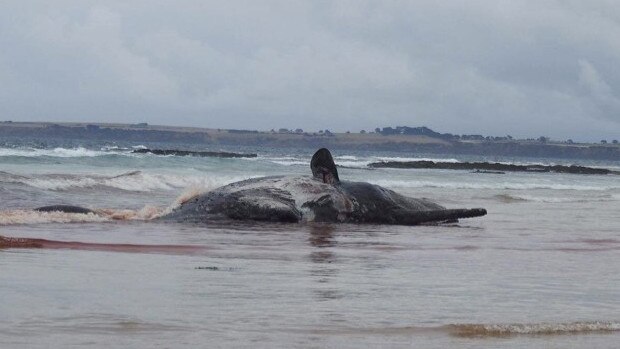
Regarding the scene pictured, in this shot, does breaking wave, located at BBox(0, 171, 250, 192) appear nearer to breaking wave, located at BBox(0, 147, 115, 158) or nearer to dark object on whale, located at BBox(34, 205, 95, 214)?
dark object on whale, located at BBox(34, 205, 95, 214)

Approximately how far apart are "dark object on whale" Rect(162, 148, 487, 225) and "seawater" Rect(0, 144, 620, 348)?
1.69 ft

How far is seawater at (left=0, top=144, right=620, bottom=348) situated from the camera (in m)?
6.85

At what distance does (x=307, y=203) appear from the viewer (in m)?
16.7

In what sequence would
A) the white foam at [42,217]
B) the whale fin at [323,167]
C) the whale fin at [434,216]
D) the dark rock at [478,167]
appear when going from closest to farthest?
the white foam at [42,217]
the whale fin at [323,167]
the whale fin at [434,216]
the dark rock at [478,167]

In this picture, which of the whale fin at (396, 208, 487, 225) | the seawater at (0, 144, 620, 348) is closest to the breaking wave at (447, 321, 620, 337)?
the seawater at (0, 144, 620, 348)

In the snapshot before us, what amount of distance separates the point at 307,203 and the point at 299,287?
307 inches

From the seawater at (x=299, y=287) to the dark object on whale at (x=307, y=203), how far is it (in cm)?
52

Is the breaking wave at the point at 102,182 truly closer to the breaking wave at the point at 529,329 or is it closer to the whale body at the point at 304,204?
the whale body at the point at 304,204

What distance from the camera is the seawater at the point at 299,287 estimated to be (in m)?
6.85

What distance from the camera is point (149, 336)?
655 cm

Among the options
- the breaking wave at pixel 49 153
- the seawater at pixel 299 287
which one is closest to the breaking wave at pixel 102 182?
the seawater at pixel 299 287

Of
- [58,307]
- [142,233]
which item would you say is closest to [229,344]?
[58,307]

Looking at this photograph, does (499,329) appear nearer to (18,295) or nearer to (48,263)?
(18,295)

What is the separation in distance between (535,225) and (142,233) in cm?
794
